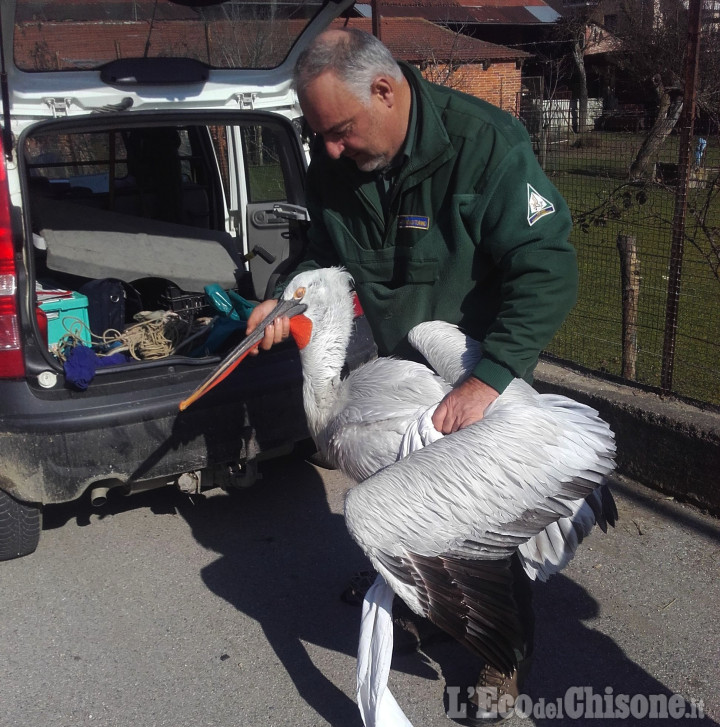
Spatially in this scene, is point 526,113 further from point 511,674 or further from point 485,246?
point 511,674

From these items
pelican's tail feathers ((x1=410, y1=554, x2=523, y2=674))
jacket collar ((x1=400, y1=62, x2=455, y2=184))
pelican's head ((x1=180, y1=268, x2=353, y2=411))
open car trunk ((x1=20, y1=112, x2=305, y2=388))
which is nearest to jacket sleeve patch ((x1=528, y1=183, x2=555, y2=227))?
jacket collar ((x1=400, y1=62, x2=455, y2=184))

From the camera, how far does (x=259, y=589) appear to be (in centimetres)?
392

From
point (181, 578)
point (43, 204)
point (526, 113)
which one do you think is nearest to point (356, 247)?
point (181, 578)

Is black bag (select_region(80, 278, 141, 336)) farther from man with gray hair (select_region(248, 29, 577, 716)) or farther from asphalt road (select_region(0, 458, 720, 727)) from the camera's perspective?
man with gray hair (select_region(248, 29, 577, 716))

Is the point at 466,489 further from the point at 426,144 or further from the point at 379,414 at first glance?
the point at 426,144

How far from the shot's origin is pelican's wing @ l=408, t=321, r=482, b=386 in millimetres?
3104

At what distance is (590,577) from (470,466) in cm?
152

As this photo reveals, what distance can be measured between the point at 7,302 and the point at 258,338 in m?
1.22

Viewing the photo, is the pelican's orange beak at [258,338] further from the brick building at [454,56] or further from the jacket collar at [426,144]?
the brick building at [454,56]

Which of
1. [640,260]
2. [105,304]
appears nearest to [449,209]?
[105,304]

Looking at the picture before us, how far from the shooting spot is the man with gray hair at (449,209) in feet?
9.19

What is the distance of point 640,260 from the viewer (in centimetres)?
637

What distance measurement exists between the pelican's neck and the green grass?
100 inches

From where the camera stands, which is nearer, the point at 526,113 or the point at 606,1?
the point at 526,113
